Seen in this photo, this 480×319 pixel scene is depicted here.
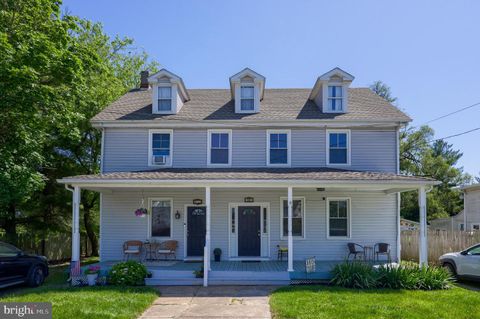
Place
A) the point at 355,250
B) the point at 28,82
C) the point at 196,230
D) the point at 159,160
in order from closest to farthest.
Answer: the point at 28,82 < the point at 355,250 < the point at 196,230 < the point at 159,160

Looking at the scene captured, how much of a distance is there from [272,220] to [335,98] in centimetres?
546

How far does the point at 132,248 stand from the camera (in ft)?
47.3

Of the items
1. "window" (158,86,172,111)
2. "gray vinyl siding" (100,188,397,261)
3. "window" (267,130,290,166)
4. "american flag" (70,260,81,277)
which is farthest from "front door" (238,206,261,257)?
"american flag" (70,260,81,277)

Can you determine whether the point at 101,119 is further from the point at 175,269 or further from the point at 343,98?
the point at 343,98

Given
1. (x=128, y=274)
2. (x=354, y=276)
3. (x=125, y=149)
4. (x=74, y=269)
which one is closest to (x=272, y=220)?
(x=354, y=276)

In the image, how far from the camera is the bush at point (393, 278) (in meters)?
10.6

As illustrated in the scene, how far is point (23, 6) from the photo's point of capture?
1410cm

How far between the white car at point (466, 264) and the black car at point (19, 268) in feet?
41.1

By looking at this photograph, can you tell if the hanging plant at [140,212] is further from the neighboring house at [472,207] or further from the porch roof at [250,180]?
the neighboring house at [472,207]

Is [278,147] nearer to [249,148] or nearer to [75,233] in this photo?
[249,148]

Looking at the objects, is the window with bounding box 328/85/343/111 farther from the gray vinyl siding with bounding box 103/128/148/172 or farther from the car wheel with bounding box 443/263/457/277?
the gray vinyl siding with bounding box 103/128/148/172

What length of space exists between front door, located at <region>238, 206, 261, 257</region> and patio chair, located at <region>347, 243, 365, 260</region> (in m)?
3.28

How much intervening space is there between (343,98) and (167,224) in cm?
844

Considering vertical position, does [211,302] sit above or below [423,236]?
below
